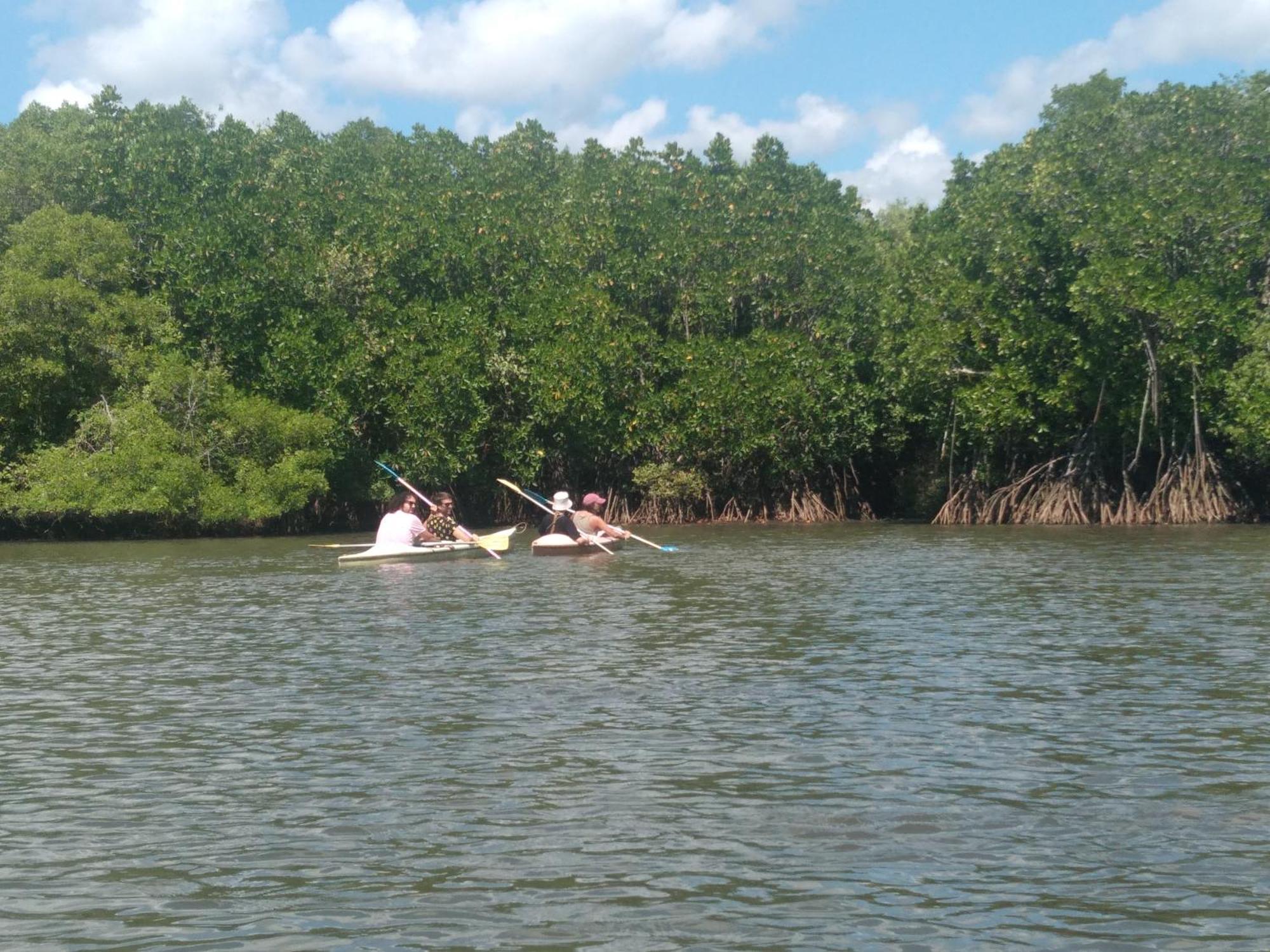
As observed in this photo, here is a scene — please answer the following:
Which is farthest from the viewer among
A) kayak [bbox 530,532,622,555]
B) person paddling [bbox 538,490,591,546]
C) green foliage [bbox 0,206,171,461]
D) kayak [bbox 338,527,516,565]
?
green foliage [bbox 0,206,171,461]

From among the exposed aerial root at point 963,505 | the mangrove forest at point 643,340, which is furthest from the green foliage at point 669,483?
the exposed aerial root at point 963,505

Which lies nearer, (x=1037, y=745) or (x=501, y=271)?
(x=1037, y=745)

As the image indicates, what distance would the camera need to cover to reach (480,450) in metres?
38.6

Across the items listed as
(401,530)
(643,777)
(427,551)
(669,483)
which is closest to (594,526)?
(427,551)

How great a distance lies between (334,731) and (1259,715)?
6179mm

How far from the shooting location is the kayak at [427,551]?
2517cm

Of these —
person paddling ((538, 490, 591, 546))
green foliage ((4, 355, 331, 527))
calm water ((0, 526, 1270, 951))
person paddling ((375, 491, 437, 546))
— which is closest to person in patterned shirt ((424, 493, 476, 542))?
person paddling ((375, 491, 437, 546))

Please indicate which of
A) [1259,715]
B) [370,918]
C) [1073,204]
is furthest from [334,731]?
[1073,204]

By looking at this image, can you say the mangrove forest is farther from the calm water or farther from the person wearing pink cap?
the calm water

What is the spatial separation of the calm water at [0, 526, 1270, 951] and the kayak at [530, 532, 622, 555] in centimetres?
889

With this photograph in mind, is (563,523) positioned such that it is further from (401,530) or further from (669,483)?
(669,483)

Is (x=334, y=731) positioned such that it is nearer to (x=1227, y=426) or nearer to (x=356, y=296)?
(x=1227, y=426)

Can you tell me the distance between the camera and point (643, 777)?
28.0 ft

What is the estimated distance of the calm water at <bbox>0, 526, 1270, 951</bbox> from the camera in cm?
618
